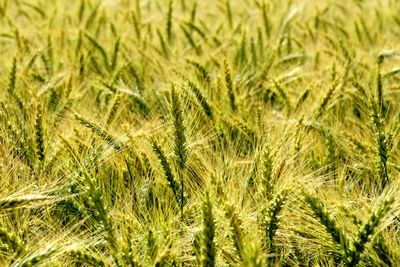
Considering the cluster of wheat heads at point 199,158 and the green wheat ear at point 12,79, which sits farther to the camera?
the green wheat ear at point 12,79

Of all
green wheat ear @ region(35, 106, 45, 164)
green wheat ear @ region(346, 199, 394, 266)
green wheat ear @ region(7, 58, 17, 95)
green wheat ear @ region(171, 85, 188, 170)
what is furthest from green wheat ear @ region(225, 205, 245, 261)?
green wheat ear @ region(7, 58, 17, 95)

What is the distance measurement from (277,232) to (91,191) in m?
0.46

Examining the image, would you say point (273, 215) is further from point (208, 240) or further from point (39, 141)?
point (39, 141)

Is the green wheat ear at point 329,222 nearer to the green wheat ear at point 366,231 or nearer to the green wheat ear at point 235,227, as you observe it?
the green wheat ear at point 366,231

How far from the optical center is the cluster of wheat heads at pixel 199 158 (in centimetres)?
115

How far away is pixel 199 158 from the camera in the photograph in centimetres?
152

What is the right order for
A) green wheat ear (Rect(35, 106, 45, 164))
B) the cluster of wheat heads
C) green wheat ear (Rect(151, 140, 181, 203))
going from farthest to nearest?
1. green wheat ear (Rect(35, 106, 45, 164))
2. green wheat ear (Rect(151, 140, 181, 203))
3. the cluster of wheat heads

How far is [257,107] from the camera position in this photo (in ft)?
6.11

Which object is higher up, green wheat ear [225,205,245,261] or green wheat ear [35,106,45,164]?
green wheat ear [35,106,45,164]

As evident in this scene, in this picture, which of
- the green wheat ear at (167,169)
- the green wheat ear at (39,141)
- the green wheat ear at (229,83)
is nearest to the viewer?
the green wheat ear at (167,169)

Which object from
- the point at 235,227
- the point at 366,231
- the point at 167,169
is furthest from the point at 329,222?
the point at 167,169

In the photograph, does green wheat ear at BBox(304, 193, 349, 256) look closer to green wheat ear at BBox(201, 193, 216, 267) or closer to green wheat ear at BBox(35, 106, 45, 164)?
green wheat ear at BBox(201, 193, 216, 267)

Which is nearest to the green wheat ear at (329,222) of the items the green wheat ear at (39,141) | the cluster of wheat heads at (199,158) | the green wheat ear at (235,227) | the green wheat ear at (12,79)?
the cluster of wheat heads at (199,158)

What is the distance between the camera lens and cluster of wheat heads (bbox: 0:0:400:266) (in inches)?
45.4
